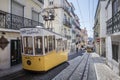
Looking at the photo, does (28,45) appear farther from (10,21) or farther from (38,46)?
(10,21)

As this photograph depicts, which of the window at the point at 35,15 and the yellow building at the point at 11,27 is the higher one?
the window at the point at 35,15

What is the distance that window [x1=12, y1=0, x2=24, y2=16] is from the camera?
53.0 feet

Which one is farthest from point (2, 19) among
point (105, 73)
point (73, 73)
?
point (105, 73)

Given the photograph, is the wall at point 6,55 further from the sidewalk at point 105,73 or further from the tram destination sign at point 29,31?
the sidewalk at point 105,73

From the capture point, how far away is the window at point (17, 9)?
16144 mm

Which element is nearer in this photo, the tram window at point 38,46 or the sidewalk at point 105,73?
the sidewalk at point 105,73

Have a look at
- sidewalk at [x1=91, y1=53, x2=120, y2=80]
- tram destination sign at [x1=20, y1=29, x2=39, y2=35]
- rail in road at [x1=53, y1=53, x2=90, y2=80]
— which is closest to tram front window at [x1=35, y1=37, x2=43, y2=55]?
tram destination sign at [x1=20, y1=29, x2=39, y2=35]

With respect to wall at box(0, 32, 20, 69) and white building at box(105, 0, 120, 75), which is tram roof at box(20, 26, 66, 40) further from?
white building at box(105, 0, 120, 75)

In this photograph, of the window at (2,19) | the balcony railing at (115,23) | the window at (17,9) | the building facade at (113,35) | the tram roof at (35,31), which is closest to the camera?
the tram roof at (35,31)

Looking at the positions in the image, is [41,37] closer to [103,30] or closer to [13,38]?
[13,38]

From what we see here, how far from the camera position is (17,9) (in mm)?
16891

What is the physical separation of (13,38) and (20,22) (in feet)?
5.75

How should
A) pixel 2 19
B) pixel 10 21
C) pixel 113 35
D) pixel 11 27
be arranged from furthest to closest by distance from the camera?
pixel 11 27 < pixel 10 21 < pixel 113 35 < pixel 2 19

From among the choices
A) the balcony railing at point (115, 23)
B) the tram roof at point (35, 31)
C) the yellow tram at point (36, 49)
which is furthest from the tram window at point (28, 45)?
the balcony railing at point (115, 23)
